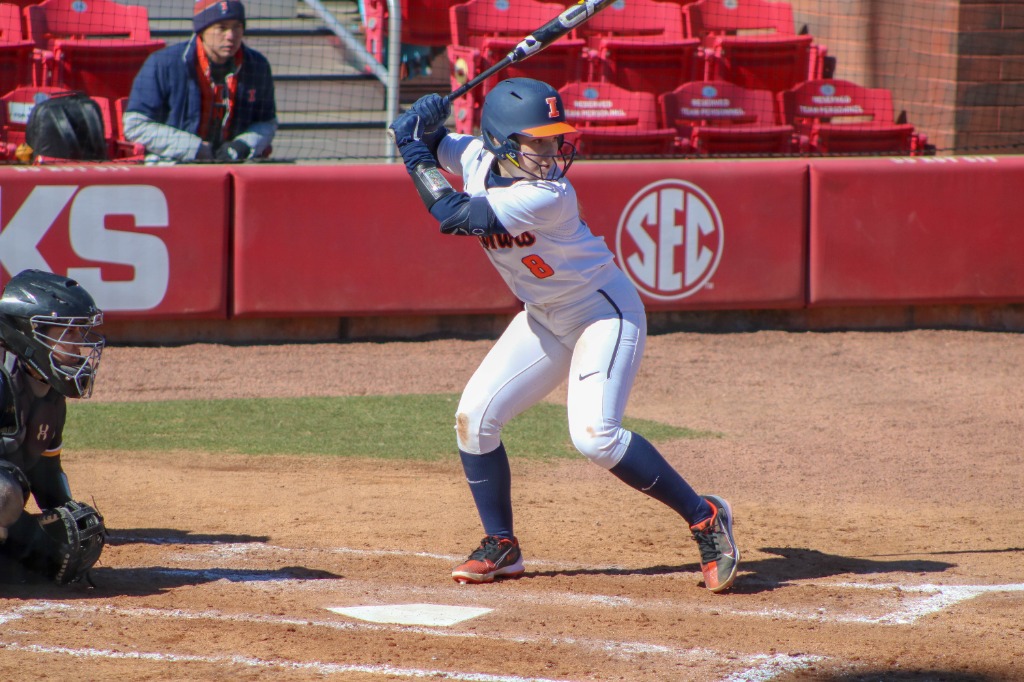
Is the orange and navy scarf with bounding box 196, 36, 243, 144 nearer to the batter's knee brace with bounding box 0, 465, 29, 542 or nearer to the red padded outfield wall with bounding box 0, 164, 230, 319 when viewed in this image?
the red padded outfield wall with bounding box 0, 164, 230, 319

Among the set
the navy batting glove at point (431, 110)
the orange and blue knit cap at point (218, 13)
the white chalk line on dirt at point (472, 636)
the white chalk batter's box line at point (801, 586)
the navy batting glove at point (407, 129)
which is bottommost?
the white chalk batter's box line at point (801, 586)

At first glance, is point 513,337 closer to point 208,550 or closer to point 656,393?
point 208,550

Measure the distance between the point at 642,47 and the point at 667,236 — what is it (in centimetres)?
285

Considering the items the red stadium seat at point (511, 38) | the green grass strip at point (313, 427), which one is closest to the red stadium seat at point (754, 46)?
the red stadium seat at point (511, 38)

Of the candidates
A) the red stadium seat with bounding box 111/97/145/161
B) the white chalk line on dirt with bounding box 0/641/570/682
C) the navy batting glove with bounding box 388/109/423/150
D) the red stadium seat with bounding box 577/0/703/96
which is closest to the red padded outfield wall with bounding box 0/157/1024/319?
the red stadium seat with bounding box 111/97/145/161

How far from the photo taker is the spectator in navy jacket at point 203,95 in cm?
842

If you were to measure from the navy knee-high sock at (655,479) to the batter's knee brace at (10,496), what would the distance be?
1.90 m

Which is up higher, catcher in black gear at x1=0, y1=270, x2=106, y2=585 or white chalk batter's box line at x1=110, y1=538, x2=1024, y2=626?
catcher in black gear at x1=0, y1=270, x2=106, y2=585

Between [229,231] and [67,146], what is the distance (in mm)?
1200

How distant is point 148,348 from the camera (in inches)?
325

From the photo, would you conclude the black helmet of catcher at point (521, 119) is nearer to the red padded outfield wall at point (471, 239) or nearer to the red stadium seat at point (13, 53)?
the red padded outfield wall at point (471, 239)

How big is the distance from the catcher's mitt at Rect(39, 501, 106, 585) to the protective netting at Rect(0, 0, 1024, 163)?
610 cm

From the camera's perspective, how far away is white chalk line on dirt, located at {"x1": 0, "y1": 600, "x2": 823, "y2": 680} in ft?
11.6

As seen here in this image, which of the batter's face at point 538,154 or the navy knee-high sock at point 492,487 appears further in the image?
the navy knee-high sock at point 492,487
